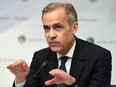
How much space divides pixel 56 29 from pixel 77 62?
28 centimetres

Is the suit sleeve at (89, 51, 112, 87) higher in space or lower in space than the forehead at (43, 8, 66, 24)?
lower

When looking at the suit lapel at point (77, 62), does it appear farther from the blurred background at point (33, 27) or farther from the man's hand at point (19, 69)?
the blurred background at point (33, 27)

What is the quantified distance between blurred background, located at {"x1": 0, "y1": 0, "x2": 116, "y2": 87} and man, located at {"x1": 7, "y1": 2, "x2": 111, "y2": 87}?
896 millimetres

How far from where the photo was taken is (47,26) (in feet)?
6.08

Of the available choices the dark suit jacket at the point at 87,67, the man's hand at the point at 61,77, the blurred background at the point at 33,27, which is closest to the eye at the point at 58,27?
the dark suit jacket at the point at 87,67

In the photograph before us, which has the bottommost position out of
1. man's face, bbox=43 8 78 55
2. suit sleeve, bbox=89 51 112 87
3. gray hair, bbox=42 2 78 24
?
suit sleeve, bbox=89 51 112 87

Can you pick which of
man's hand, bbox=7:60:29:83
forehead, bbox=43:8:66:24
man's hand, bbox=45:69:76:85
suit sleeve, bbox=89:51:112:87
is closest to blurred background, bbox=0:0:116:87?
suit sleeve, bbox=89:51:112:87

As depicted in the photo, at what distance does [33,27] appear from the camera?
3082 mm

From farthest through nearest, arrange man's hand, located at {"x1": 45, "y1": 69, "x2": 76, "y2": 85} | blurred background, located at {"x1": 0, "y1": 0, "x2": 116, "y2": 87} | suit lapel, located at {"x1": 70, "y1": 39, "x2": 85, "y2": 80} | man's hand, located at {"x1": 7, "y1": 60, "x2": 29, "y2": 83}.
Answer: blurred background, located at {"x1": 0, "y1": 0, "x2": 116, "y2": 87}
suit lapel, located at {"x1": 70, "y1": 39, "x2": 85, "y2": 80}
man's hand, located at {"x1": 7, "y1": 60, "x2": 29, "y2": 83}
man's hand, located at {"x1": 45, "y1": 69, "x2": 76, "y2": 85}

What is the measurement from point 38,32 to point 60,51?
114 centimetres

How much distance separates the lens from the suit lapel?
1925 mm

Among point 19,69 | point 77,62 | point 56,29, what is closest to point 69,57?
point 77,62

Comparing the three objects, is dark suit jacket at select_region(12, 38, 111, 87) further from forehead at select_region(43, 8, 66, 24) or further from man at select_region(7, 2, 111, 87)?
forehead at select_region(43, 8, 66, 24)

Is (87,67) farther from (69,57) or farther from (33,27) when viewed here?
(33,27)
